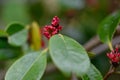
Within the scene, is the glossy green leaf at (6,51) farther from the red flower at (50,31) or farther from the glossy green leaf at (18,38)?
the red flower at (50,31)

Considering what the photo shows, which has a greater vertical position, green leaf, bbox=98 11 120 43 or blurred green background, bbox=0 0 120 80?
green leaf, bbox=98 11 120 43

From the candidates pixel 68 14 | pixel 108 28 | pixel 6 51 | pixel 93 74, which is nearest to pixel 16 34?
pixel 6 51

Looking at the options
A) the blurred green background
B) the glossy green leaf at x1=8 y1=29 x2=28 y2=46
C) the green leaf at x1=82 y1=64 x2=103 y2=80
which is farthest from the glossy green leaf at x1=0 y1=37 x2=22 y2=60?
the green leaf at x1=82 y1=64 x2=103 y2=80

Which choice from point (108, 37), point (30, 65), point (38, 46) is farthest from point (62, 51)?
point (38, 46)

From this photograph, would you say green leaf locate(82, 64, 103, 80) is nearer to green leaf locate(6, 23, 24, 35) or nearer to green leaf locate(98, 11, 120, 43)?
green leaf locate(98, 11, 120, 43)

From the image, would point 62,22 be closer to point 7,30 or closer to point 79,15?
point 79,15

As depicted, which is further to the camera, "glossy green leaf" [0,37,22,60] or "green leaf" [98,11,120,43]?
"glossy green leaf" [0,37,22,60]
